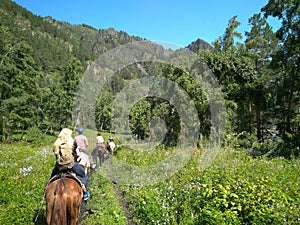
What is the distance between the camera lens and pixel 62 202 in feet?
17.8

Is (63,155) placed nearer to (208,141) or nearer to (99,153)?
(99,153)

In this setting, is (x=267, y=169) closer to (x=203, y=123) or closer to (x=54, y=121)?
(x=203, y=123)

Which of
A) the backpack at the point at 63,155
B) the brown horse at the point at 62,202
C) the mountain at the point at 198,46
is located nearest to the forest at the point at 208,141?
the brown horse at the point at 62,202

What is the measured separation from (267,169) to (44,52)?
187603mm

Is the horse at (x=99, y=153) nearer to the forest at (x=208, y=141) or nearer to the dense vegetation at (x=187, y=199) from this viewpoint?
the forest at (x=208, y=141)

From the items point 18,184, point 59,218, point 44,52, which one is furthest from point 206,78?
point 44,52

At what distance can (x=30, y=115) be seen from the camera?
33.1 metres

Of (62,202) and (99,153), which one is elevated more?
(62,202)

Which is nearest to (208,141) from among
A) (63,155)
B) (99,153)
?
(99,153)

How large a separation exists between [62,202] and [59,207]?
119mm

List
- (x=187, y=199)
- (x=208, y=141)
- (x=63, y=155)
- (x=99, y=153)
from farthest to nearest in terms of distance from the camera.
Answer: (x=208, y=141) → (x=99, y=153) → (x=187, y=199) → (x=63, y=155)

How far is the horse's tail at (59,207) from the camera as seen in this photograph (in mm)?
5312

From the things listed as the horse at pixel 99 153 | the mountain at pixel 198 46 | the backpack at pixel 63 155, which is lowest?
the horse at pixel 99 153

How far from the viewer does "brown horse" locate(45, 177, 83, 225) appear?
534cm
